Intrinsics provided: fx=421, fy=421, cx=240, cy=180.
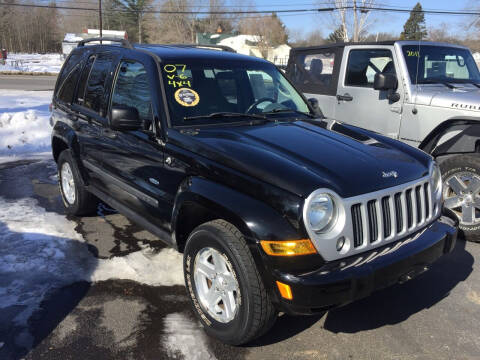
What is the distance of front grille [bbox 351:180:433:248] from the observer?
8.13 feet

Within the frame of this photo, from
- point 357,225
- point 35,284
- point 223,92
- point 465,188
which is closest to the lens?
point 357,225

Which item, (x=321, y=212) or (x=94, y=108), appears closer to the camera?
(x=321, y=212)

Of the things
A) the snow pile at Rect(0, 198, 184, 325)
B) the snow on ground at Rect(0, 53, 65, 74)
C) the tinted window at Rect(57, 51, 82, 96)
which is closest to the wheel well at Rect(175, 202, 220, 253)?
the snow pile at Rect(0, 198, 184, 325)

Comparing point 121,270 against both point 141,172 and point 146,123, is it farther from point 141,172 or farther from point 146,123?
point 146,123

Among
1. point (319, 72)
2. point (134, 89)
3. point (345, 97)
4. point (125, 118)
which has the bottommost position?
point (125, 118)

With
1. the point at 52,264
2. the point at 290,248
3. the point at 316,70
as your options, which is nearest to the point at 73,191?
the point at 52,264

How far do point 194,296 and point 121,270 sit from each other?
112 centimetres

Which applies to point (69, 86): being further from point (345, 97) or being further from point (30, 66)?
point (30, 66)

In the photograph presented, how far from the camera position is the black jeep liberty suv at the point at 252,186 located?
2369mm

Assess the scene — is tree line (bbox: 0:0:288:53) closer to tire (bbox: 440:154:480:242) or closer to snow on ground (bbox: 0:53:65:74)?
snow on ground (bbox: 0:53:65:74)

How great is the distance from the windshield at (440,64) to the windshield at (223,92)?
205 centimetres

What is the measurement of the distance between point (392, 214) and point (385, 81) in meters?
3.04

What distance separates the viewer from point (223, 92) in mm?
3670

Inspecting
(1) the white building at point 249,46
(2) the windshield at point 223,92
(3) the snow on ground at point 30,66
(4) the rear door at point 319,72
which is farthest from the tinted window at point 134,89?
(1) the white building at point 249,46
